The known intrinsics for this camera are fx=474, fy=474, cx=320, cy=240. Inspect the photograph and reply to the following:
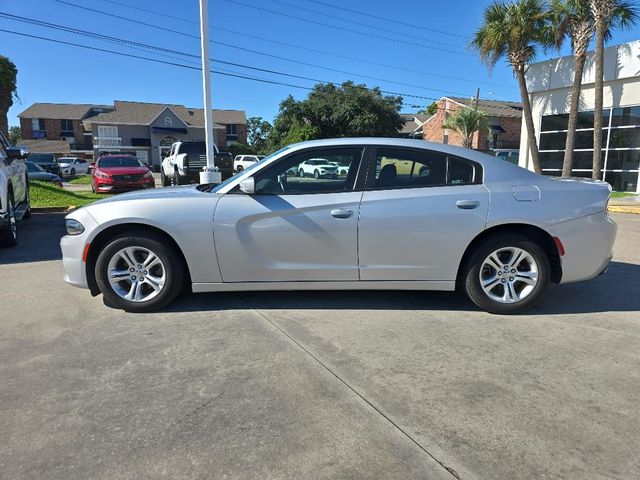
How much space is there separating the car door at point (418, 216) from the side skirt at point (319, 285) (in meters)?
0.06

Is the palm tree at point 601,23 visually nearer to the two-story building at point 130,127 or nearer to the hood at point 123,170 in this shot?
the hood at point 123,170

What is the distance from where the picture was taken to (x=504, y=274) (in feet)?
14.4

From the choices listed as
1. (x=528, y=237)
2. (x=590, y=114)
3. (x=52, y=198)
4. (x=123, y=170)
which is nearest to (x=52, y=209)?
(x=52, y=198)

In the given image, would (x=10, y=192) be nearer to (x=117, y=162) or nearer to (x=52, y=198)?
(x=52, y=198)

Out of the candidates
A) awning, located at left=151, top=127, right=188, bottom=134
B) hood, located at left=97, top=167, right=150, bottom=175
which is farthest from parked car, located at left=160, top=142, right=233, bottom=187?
awning, located at left=151, top=127, right=188, bottom=134

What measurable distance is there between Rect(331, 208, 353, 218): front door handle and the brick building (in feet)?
146

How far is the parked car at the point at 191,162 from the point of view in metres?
17.0

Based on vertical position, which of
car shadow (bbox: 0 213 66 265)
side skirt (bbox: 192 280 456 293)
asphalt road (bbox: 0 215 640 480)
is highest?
side skirt (bbox: 192 280 456 293)

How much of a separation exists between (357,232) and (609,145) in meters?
18.7

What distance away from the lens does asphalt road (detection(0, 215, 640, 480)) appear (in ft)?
7.68

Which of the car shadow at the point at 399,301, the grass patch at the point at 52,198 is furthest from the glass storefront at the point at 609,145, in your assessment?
the grass patch at the point at 52,198

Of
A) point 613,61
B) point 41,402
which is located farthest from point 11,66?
point 41,402

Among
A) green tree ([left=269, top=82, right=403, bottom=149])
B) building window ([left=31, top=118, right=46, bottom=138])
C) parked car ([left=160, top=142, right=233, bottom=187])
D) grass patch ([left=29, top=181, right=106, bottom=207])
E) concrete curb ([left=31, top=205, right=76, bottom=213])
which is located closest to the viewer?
concrete curb ([left=31, top=205, right=76, bottom=213])

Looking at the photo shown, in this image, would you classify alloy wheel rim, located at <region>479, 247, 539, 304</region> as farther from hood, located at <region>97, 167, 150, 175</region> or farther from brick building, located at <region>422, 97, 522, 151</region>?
brick building, located at <region>422, 97, 522, 151</region>
